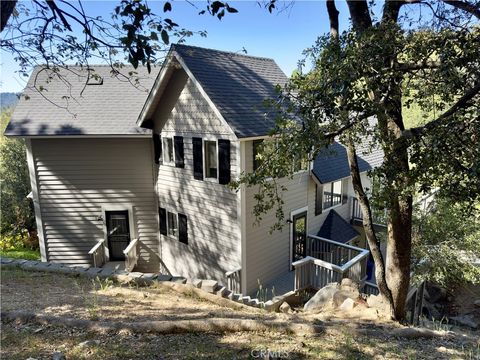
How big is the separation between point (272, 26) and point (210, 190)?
16.0 feet

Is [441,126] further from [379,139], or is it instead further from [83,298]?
[83,298]

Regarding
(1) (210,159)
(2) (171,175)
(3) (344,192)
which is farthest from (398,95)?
(3) (344,192)

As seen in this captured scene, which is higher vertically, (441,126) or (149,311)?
(441,126)

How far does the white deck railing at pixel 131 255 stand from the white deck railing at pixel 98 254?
99 centimetres

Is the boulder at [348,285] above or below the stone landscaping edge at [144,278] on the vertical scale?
below

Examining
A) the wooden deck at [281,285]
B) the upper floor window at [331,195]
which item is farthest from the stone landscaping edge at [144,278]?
the upper floor window at [331,195]

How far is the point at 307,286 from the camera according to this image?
9.88 metres

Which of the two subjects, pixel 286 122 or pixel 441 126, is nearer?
pixel 441 126

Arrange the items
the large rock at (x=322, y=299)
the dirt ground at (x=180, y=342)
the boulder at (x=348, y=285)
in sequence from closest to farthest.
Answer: the dirt ground at (x=180, y=342) → the large rock at (x=322, y=299) → the boulder at (x=348, y=285)

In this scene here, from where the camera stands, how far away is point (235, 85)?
1047 centimetres

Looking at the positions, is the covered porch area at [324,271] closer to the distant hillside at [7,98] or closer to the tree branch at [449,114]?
the tree branch at [449,114]

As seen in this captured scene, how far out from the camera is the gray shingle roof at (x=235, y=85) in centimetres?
921

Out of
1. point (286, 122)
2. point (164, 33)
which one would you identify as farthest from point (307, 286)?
point (164, 33)

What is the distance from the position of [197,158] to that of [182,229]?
266cm
